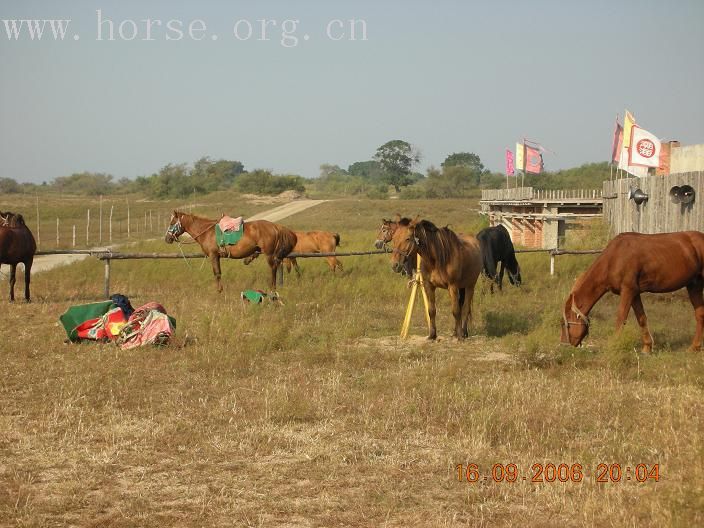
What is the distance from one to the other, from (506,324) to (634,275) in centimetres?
263

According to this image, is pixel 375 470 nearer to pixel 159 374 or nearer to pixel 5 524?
pixel 5 524

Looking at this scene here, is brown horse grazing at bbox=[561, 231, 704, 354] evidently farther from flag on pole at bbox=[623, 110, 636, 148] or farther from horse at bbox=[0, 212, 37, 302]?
flag on pole at bbox=[623, 110, 636, 148]

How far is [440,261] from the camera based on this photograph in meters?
11.5

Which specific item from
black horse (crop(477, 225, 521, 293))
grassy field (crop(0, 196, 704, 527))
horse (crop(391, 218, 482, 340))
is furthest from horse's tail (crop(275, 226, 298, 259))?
horse (crop(391, 218, 482, 340))

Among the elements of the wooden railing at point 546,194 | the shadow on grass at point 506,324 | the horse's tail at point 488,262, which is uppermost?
the wooden railing at point 546,194

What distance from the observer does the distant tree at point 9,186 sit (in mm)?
111188

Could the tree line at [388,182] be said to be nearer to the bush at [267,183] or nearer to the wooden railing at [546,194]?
the bush at [267,183]

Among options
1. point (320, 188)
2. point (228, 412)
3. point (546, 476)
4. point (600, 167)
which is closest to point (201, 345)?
point (228, 412)

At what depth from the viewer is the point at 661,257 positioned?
34.8 feet

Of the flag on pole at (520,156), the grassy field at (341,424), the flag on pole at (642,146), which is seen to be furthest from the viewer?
the flag on pole at (520,156)

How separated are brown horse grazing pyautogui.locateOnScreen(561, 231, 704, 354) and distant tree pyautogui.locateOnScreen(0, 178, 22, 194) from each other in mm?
109905

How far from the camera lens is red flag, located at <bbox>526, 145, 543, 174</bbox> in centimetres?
4191

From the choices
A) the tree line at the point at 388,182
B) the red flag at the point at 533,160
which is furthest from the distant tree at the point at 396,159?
the red flag at the point at 533,160

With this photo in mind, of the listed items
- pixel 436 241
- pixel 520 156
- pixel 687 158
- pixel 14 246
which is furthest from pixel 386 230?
pixel 520 156
